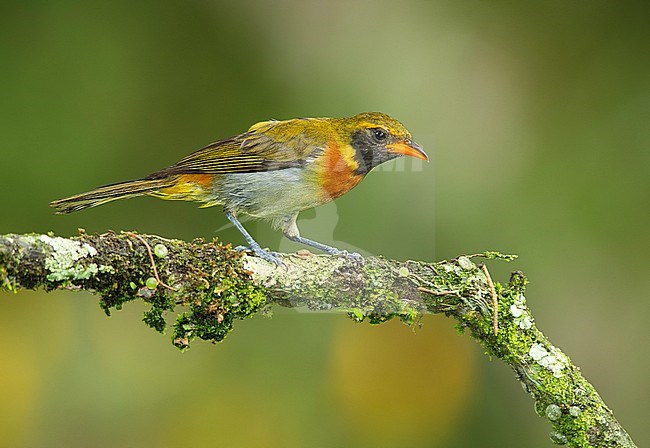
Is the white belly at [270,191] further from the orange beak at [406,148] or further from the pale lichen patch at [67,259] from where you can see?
the pale lichen patch at [67,259]

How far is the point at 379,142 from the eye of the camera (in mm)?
3314

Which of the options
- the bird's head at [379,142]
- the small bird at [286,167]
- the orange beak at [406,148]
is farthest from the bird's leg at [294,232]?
the orange beak at [406,148]

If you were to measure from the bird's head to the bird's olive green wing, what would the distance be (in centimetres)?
17

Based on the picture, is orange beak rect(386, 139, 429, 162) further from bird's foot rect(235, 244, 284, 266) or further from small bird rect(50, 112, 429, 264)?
bird's foot rect(235, 244, 284, 266)

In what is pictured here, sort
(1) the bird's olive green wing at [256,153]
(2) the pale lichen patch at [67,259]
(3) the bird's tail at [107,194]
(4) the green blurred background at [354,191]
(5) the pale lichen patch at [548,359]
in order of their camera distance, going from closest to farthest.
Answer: (2) the pale lichen patch at [67,259] < (3) the bird's tail at [107,194] < (5) the pale lichen patch at [548,359] < (1) the bird's olive green wing at [256,153] < (4) the green blurred background at [354,191]

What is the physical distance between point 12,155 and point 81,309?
3.45 feet

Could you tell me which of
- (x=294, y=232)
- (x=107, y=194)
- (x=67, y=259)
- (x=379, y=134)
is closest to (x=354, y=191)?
(x=294, y=232)

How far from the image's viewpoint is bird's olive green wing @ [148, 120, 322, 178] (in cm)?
328

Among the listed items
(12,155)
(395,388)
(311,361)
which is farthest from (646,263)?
(12,155)

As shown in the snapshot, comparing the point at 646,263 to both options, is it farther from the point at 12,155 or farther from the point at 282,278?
the point at 12,155

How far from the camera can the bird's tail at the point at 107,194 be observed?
114 inches

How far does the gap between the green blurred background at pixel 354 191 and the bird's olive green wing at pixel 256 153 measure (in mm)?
1624

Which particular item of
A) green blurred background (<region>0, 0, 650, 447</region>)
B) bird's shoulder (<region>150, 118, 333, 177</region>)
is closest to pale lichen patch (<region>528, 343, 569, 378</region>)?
bird's shoulder (<region>150, 118, 333, 177</region>)

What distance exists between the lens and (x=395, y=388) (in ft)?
18.8
